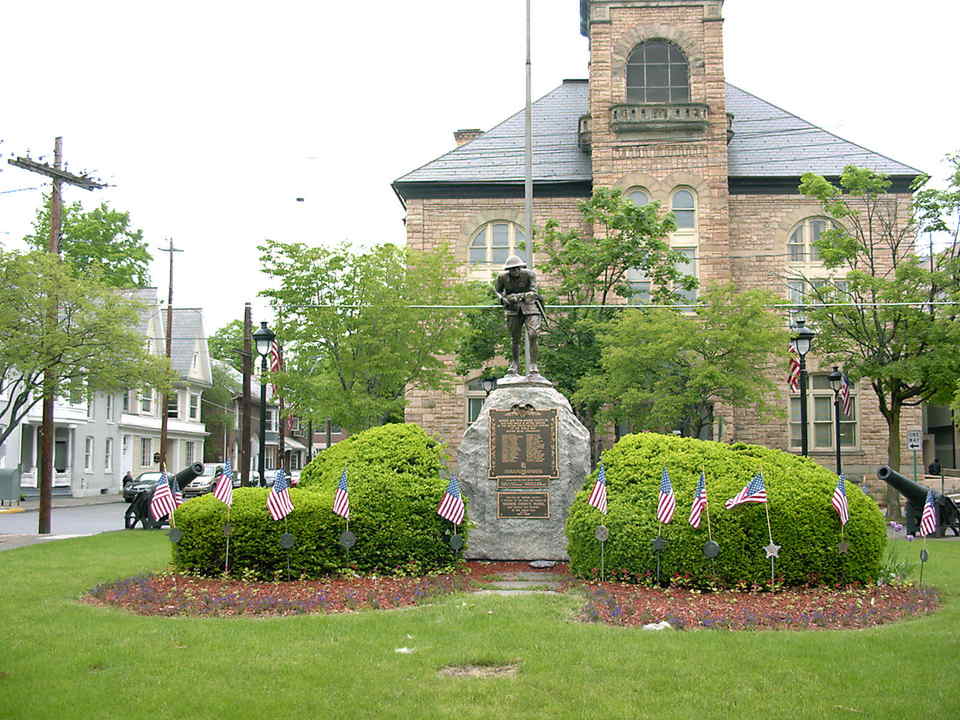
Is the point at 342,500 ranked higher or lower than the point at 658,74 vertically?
lower

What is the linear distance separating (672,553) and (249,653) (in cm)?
537

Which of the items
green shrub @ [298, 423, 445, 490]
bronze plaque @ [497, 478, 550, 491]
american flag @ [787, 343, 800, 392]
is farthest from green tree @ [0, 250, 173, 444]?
american flag @ [787, 343, 800, 392]

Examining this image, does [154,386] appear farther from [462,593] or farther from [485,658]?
[485,658]

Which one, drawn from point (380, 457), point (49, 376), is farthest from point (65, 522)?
point (380, 457)

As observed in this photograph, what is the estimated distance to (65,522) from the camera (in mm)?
28016

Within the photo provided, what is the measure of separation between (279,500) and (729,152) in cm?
2774

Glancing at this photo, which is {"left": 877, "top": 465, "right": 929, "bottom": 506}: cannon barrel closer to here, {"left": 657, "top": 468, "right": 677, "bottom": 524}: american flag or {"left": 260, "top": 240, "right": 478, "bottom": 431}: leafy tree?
{"left": 657, "top": 468, "right": 677, "bottom": 524}: american flag

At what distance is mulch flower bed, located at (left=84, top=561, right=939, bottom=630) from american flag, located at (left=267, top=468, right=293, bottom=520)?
0.89 meters

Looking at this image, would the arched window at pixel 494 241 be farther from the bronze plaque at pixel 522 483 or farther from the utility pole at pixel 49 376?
the bronze plaque at pixel 522 483

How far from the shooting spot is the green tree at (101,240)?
45969 mm

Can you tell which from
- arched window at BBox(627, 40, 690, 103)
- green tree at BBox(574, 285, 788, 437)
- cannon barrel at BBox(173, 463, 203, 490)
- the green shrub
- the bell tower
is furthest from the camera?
arched window at BBox(627, 40, 690, 103)

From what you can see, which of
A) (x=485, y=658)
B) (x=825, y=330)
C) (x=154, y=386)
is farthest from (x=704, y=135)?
(x=485, y=658)

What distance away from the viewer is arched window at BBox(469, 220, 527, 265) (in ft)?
113

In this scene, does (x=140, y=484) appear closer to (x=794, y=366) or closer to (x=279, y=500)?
(x=794, y=366)
